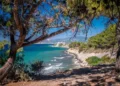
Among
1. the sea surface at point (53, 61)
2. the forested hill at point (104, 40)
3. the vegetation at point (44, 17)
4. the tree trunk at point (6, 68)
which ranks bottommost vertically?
the sea surface at point (53, 61)

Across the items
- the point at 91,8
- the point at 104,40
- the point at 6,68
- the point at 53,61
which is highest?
the point at 91,8

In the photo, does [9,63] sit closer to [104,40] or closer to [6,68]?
[6,68]

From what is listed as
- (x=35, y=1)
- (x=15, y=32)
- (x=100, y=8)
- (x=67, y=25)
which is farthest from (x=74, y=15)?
(x=15, y=32)

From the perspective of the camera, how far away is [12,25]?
8.72 metres

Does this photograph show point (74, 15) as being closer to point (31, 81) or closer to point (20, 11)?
point (20, 11)

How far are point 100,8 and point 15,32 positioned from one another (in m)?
3.31

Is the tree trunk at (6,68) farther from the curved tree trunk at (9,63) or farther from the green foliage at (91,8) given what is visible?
the green foliage at (91,8)

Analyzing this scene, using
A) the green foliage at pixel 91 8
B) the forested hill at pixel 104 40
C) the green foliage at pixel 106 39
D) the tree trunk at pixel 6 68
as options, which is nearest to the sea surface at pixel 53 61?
the tree trunk at pixel 6 68

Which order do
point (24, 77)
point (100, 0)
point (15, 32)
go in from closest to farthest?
point (100, 0), point (15, 32), point (24, 77)

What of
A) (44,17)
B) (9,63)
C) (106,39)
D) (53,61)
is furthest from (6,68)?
(53,61)

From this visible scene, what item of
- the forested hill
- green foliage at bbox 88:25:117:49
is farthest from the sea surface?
green foliage at bbox 88:25:117:49

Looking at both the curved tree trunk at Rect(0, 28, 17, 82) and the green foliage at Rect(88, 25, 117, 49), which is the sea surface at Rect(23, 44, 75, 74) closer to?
the curved tree trunk at Rect(0, 28, 17, 82)

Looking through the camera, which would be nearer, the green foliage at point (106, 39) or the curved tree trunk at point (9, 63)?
the curved tree trunk at point (9, 63)

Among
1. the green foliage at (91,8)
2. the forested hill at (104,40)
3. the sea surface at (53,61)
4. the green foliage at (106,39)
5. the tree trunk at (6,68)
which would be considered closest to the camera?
the green foliage at (91,8)
